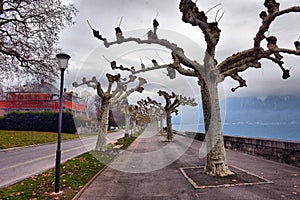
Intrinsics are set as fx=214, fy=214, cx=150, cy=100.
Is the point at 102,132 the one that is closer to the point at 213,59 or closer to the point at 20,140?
the point at 213,59

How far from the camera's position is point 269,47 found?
24.6ft

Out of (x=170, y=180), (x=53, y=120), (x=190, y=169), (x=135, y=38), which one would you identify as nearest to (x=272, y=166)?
(x=190, y=169)

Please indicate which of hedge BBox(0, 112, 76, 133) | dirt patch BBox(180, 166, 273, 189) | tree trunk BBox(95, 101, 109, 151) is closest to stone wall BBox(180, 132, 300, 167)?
dirt patch BBox(180, 166, 273, 189)

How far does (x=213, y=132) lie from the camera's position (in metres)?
7.94

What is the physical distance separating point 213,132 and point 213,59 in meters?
2.77

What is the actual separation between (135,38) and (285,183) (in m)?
7.56

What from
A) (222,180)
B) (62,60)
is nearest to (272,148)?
(222,180)

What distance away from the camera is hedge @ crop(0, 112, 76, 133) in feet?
126

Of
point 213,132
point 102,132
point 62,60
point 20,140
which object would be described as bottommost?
point 20,140

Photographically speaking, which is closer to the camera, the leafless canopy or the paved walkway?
the paved walkway

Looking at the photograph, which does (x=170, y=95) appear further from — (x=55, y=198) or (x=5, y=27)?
(x=55, y=198)

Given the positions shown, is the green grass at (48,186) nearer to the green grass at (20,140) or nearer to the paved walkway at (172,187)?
the paved walkway at (172,187)

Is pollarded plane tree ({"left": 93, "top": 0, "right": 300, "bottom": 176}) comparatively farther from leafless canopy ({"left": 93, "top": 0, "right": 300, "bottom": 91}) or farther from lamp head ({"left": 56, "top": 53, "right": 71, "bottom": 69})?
lamp head ({"left": 56, "top": 53, "right": 71, "bottom": 69})

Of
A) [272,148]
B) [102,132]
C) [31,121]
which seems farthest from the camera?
[31,121]
